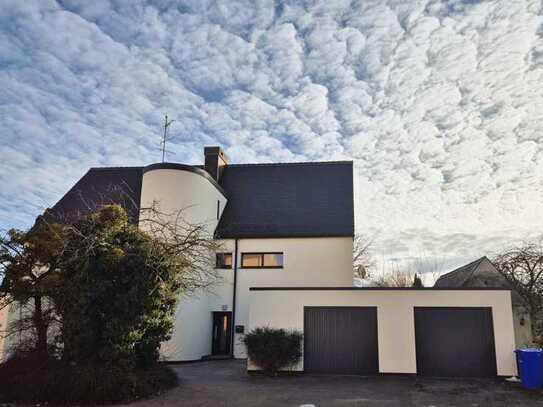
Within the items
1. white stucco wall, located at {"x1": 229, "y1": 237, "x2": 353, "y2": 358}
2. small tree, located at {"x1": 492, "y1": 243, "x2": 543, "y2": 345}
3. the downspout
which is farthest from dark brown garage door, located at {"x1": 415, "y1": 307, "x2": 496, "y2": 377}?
the downspout

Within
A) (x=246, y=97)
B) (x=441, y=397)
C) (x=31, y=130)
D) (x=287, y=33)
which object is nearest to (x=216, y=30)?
(x=287, y=33)

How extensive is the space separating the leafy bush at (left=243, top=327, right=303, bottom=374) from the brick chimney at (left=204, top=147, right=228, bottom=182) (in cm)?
1016

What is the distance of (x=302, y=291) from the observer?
14.9m

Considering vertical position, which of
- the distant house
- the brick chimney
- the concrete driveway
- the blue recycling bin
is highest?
the brick chimney

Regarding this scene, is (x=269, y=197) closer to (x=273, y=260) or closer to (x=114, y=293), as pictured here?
(x=273, y=260)

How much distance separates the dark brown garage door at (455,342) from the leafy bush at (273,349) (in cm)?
366

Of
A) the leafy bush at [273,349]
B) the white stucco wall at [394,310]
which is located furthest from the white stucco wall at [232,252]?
the leafy bush at [273,349]

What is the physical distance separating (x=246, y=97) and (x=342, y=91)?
2.92m

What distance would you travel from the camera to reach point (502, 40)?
10750 millimetres

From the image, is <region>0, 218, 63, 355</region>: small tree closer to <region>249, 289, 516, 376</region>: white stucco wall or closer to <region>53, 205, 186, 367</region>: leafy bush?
<region>53, 205, 186, 367</region>: leafy bush

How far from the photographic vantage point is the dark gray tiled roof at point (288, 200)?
66.4ft

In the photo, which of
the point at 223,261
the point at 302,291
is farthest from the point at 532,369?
the point at 223,261

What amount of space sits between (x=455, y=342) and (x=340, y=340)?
10.9ft

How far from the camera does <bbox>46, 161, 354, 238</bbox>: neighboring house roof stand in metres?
20.3
